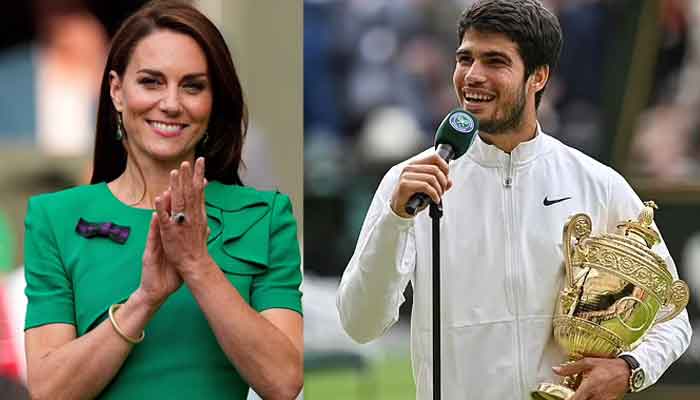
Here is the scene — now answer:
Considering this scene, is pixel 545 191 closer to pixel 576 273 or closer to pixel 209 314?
pixel 576 273

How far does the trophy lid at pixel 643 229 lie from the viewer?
2.06 meters

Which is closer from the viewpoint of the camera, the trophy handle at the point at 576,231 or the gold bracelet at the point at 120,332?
the gold bracelet at the point at 120,332

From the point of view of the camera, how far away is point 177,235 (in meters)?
1.70

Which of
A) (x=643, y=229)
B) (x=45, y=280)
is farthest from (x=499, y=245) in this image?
(x=45, y=280)

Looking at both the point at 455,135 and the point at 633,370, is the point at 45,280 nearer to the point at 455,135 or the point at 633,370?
the point at 455,135

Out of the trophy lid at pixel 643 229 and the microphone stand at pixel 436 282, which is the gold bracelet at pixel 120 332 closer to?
the microphone stand at pixel 436 282

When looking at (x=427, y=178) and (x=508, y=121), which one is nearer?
(x=427, y=178)

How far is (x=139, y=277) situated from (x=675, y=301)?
98 cm

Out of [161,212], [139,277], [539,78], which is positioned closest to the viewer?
[161,212]

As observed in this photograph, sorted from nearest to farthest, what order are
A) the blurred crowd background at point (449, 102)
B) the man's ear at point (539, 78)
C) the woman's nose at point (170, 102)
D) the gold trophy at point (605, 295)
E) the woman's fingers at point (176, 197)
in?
the woman's fingers at point (176, 197) → the woman's nose at point (170, 102) → the gold trophy at point (605, 295) → the man's ear at point (539, 78) → the blurred crowd background at point (449, 102)

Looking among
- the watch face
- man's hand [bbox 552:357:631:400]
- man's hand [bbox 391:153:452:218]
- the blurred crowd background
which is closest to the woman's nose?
man's hand [bbox 391:153:452:218]

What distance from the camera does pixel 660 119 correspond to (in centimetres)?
239

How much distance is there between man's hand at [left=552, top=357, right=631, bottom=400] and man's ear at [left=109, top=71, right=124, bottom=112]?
0.92 m

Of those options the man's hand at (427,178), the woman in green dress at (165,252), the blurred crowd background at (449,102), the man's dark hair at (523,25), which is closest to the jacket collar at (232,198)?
the woman in green dress at (165,252)
